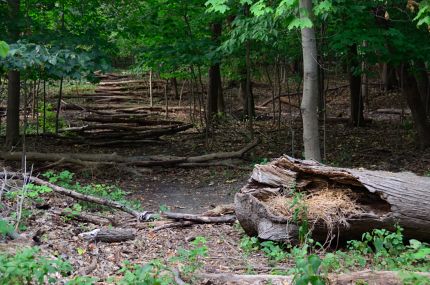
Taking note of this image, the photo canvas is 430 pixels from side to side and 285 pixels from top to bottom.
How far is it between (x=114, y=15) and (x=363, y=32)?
6.98 meters

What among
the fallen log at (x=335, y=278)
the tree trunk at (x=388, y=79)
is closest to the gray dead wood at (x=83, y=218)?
the fallen log at (x=335, y=278)

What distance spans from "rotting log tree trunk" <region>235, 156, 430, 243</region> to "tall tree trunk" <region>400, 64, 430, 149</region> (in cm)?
739

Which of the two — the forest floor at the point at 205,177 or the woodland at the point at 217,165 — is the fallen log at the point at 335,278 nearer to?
the woodland at the point at 217,165

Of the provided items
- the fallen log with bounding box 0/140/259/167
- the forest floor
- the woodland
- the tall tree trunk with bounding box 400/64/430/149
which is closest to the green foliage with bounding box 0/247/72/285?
the woodland

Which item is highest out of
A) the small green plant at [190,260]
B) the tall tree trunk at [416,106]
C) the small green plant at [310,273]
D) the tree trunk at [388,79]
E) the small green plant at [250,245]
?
the tree trunk at [388,79]

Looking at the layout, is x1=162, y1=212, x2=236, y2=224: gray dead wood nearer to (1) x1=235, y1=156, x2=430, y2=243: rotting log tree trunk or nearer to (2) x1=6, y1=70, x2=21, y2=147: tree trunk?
(1) x1=235, y1=156, x2=430, y2=243: rotting log tree trunk

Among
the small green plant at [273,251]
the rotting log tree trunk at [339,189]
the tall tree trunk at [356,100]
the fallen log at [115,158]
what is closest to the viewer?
the small green plant at [273,251]

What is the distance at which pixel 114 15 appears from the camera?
14.1 m

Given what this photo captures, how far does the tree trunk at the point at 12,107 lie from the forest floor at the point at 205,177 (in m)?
0.74

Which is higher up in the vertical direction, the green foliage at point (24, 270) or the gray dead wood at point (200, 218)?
the green foliage at point (24, 270)

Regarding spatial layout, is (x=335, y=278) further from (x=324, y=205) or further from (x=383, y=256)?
(x=324, y=205)

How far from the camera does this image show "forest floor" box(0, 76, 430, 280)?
548 cm

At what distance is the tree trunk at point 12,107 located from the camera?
519 inches

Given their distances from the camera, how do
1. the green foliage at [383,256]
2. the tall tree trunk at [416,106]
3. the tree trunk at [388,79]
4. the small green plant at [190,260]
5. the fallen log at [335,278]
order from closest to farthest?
1. the fallen log at [335,278]
2. the small green plant at [190,260]
3. the green foliage at [383,256]
4. the tall tree trunk at [416,106]
5. the tree trunk at [388,79]
